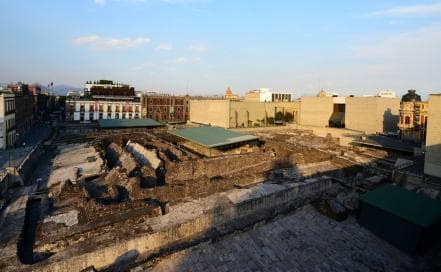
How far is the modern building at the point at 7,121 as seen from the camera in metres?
34.3

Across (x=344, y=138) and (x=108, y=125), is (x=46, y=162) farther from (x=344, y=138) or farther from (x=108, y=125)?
(x=344, y=138)

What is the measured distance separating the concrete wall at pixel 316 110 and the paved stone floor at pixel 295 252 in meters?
41.1

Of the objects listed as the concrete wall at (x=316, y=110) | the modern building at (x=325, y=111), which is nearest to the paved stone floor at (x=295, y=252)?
the modern building at (x=325, y=111)

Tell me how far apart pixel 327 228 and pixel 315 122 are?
4242 cm

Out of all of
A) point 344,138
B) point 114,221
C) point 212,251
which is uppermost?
point 344,138

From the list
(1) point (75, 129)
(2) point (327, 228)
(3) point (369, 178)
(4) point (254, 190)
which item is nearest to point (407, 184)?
(3) point (369, 178)

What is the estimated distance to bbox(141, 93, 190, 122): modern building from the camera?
2598 inches

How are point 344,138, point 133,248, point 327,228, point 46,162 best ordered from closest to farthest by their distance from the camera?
point 133,248 → point 327,228 → point 46,162 → point 344,138

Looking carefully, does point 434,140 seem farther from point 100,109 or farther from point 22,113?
point 100,109

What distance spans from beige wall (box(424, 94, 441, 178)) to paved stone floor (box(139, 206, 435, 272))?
962 centimetres

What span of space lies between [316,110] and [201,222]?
151 ft

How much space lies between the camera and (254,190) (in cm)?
2105

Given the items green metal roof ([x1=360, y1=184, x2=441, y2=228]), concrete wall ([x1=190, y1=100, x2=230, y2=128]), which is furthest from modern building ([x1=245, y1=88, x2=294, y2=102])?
green metal roof ([x1=360, y1=184, x2=441, y2=228])

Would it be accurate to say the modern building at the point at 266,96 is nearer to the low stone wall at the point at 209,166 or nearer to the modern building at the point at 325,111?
the modern building at the point at 325,111
